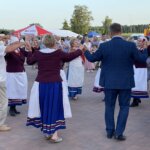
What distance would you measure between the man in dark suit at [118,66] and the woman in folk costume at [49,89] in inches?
18.9

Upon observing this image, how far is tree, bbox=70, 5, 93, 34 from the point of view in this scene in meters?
51.1

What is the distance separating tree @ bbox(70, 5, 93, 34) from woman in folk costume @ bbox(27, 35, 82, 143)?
150 ft

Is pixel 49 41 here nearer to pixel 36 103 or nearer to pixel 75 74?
pixel 36 103

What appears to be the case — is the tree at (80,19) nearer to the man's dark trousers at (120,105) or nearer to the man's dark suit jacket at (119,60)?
the man's dark trousers at (120,105)

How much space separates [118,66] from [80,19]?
152ft

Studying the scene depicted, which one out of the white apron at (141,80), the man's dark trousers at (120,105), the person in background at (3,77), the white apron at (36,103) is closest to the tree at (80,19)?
the white apron at (141,80)

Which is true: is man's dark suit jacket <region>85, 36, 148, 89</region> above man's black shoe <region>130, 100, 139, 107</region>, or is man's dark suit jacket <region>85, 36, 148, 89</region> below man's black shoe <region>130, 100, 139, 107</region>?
above

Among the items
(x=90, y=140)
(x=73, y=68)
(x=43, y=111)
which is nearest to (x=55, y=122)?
(x=43, y=111)

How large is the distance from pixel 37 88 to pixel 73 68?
158 inches

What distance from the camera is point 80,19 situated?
168 feet

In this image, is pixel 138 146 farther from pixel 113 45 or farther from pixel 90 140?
pixel 113 45

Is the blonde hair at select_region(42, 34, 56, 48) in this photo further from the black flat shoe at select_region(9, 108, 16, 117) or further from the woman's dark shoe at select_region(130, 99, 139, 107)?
the woman's dark shoe at select_region(130, 99, 139, 107)

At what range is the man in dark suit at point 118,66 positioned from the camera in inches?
212

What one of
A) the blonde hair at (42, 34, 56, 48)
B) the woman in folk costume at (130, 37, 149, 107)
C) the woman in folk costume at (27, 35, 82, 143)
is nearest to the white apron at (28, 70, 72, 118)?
the woman in folk costume at (27, 35, 82, 143)
